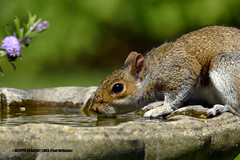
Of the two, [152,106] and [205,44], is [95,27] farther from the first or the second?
[205,44]

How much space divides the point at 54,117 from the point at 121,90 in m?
0.62

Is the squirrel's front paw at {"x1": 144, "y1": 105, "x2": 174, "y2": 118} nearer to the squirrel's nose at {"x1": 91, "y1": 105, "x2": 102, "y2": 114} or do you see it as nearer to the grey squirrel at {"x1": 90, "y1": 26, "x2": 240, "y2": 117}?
the grey squirrel at {"x1": 90, "y1": 26, "x2": 240, "y2": 117}

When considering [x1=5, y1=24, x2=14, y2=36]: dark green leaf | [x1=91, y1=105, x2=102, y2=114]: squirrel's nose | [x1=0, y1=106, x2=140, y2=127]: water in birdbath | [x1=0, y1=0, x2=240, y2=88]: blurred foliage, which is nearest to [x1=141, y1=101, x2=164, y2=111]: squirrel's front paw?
[x1=0, y1=106, x2=140, y2=127]: water in birdbath

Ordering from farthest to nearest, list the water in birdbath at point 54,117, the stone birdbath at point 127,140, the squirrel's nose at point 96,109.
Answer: the squirrel's nose at point 96,109 → the water in birdbath at point 54,117 → the stone birdbath at point 127,140

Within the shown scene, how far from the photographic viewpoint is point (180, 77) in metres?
4.66

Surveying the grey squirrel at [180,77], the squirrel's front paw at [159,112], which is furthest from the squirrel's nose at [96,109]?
the squirrel's front paw at [159,112]

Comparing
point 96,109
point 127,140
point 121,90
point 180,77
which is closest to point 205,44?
point 180,77

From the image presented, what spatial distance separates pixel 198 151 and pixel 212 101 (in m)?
1.57

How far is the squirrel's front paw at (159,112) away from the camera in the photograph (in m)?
4.45

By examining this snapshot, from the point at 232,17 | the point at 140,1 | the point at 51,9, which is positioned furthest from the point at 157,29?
the point at 51,9

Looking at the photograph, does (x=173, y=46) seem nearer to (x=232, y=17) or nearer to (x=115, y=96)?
(x=115, y=96)

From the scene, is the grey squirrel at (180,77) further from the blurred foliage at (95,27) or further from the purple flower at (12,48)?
the blurred foliage at (95,27)

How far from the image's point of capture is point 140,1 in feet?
31.3

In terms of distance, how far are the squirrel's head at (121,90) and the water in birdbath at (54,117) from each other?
88 millimetres
